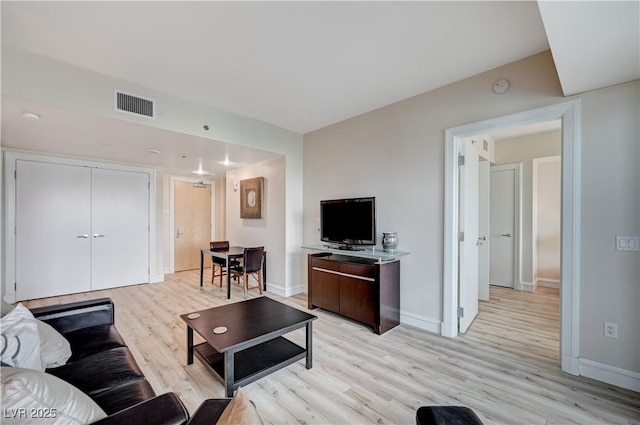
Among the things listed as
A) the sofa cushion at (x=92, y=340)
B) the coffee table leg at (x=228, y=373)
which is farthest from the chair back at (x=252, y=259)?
the coffee table leg at (x=228, y=373)

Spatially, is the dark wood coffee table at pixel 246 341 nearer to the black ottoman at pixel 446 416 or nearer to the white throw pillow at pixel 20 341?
the white throw pillow at pixel 20 341

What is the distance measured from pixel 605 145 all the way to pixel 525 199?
304 cm

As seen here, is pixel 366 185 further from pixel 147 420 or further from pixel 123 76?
pixel 147 420

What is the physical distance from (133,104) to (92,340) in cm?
226

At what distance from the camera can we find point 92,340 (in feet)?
6.51

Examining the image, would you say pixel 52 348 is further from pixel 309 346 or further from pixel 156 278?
pixel 156 278

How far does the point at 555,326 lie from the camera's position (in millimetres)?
3242

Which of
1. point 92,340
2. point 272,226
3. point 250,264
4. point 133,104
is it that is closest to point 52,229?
point 133,104

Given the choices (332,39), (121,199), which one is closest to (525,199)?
(332,39)

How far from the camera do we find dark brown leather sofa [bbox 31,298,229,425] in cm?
105

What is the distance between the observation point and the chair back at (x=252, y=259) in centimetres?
439

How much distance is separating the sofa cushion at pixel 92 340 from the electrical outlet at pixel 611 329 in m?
3.65

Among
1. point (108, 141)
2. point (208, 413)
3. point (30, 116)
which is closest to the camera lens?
point (208, 413)

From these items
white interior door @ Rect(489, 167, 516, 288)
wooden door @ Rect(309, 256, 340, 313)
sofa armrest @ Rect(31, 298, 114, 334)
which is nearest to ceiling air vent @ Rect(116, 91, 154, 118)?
sofa armrest @ Rect(31, 298, 114, 334)
